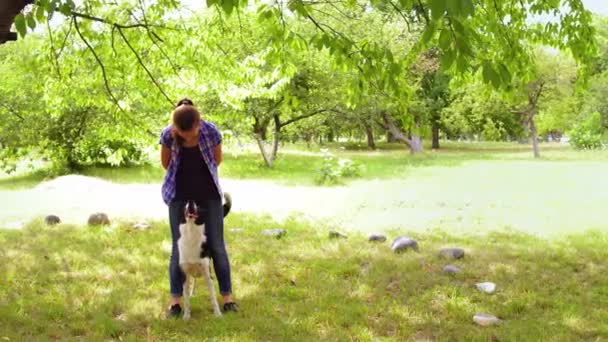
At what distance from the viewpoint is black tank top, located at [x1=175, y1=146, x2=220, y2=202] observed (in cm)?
496

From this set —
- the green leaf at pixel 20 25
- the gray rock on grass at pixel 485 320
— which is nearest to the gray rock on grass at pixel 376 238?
the gray rock on grass at pixel 485 320

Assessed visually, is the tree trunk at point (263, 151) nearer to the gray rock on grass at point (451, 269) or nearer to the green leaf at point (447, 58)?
the gray rock on grass at point (451, 269)

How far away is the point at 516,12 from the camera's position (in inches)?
358

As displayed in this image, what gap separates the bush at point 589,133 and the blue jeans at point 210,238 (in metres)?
37.3

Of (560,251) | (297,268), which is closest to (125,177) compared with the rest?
(297,268)

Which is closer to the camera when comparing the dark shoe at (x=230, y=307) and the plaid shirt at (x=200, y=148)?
the plaid shirt at (x=200, y=148)

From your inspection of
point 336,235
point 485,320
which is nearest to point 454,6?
point 485,320

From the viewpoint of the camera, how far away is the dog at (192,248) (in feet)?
16.0

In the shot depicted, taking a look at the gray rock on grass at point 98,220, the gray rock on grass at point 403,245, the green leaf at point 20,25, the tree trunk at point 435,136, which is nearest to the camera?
the green leaf at point 20,25

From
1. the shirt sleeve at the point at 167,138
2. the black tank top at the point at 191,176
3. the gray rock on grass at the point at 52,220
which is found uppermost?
the shirt sleeve at the point at 167,138

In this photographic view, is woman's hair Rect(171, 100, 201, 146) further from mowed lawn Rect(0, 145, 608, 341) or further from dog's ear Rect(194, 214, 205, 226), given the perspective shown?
mowed lawn Rect(0, 145, 608, 341)

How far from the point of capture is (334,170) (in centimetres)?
1873

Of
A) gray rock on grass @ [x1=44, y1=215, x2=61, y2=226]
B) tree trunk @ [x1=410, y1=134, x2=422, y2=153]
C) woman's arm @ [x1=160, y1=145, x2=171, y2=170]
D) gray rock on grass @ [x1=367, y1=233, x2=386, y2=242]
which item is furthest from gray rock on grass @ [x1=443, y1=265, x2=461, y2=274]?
tree trunk @ [x1=410, y1=134, x2=422, y2=153]

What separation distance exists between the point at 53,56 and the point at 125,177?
34.1 ft
